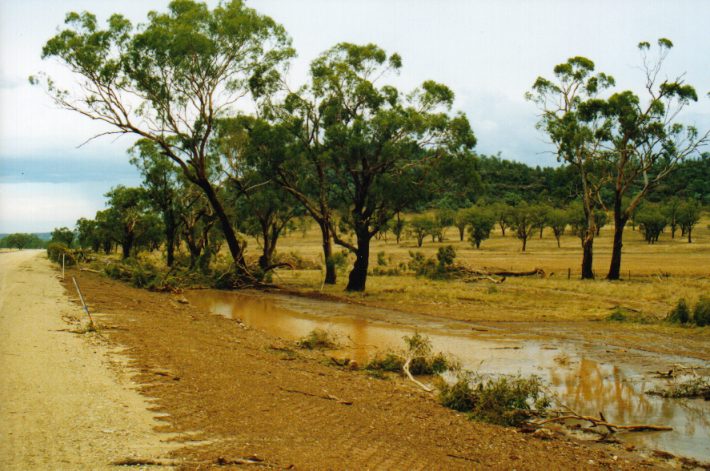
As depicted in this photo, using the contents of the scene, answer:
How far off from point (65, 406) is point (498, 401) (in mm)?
6625

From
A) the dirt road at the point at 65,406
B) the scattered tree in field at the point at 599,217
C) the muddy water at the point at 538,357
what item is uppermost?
the scattered tree in field at the point at 599,217

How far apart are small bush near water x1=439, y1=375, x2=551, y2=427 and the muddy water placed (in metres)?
1.21

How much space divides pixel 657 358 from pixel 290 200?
2913 cm

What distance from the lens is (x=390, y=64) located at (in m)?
30.5

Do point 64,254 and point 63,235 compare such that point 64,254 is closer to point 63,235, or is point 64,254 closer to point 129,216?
point 129,216

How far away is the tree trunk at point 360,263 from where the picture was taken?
30344mm

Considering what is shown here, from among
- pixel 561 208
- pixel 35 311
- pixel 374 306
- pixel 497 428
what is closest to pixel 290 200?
pixel 374 306

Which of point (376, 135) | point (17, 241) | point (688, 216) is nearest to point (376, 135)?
point (376, 135)

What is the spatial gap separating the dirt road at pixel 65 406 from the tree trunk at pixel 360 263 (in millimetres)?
17000

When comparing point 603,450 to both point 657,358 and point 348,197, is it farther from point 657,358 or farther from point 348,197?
point 348,197

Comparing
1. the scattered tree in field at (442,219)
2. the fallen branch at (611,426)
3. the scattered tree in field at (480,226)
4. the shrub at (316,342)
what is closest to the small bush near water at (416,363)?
the shrub at (316,342)

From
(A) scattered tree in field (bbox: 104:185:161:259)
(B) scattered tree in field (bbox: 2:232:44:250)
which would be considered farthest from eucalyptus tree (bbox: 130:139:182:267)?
(B) scattered tree in field (bbox: 2:232:44:250)

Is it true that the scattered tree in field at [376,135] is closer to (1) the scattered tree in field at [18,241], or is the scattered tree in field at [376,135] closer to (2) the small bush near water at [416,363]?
(2) the small bush near water at [416,363]

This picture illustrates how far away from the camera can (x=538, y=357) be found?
51.5 feet
